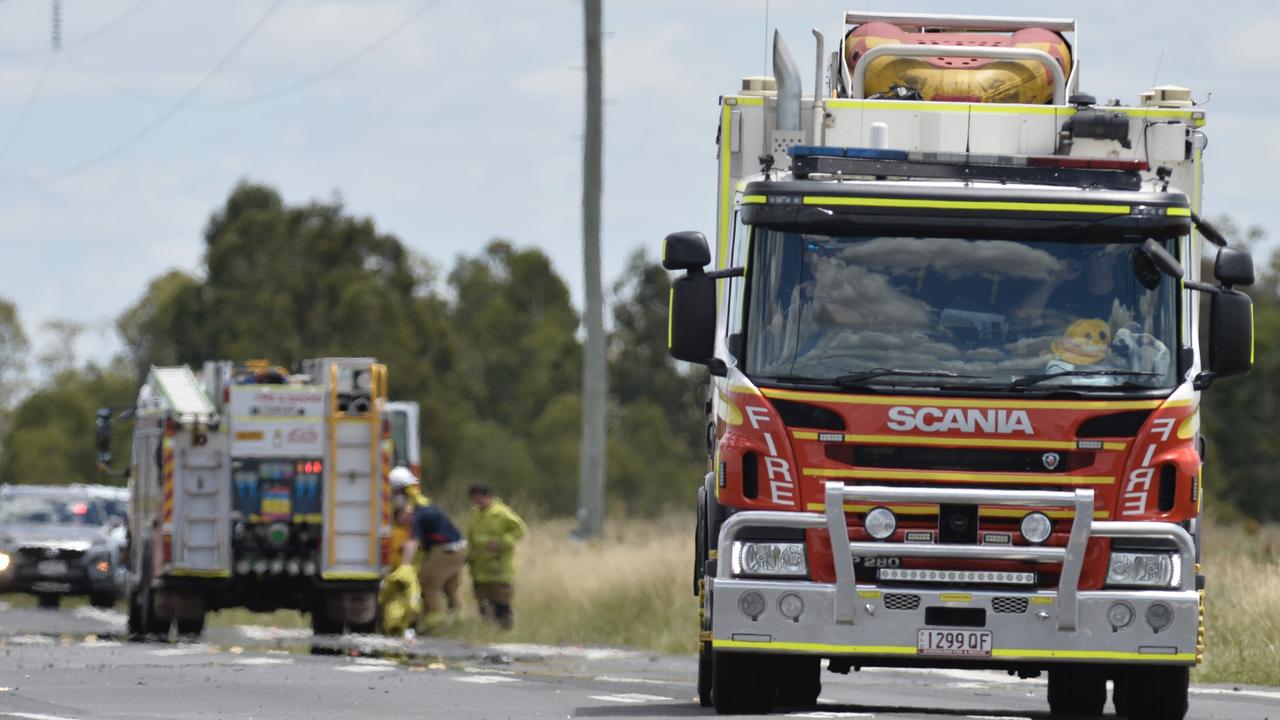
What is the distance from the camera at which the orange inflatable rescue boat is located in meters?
14.1

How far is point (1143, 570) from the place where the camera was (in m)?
11.8

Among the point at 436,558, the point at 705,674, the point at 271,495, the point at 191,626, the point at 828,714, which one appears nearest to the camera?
the point at 828,714

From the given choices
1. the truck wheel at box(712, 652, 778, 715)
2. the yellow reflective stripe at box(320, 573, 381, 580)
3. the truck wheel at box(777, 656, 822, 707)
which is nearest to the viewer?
the truck wheel at box(712, 652, 778, 715)

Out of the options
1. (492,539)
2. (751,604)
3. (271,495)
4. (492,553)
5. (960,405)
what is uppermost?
(960,405)

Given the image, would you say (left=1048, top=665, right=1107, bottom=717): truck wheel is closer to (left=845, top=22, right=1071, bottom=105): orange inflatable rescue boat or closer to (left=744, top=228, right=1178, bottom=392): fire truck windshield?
(left=744, top=228, right=1178, bottom=392): fire truck windshield

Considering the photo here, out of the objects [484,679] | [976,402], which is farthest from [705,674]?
[484,679]

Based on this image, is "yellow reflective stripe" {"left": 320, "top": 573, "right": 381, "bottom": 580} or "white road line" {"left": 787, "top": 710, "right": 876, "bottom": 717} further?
"yellow reflective stripe" {"left": 320, "top": 573, "right": 381, "bottom": 580}

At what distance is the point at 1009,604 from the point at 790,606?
1.03 m

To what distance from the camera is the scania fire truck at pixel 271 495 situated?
2311 cm

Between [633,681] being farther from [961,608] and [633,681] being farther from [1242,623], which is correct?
[961,608]

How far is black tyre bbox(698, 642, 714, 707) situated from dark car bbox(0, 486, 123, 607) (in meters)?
19.2

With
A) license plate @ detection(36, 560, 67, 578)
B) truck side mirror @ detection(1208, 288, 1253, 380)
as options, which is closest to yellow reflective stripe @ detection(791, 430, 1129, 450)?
truck side mirror @ detection(1208, 288, 1253, 380)

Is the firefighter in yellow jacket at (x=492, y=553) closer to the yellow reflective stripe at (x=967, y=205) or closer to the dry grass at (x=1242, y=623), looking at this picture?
the dry grass at (x=1242, y=623)

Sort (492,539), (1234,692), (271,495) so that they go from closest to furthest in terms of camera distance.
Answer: (1234,692)
(271,495)
(492,539)
